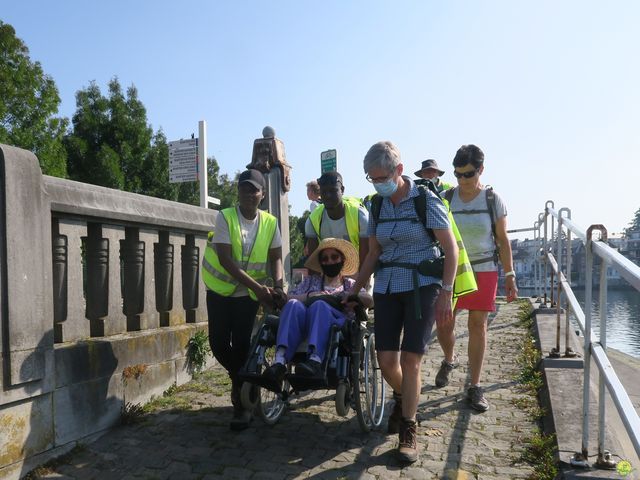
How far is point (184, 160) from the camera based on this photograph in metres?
10.8

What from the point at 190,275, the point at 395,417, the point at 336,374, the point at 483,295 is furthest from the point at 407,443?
the point at 190,275

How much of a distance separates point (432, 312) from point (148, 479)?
2.10 metres

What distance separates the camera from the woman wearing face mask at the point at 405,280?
352 centimetres

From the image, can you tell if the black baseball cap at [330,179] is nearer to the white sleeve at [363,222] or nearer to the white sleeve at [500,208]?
the white sleeve at [363,222]

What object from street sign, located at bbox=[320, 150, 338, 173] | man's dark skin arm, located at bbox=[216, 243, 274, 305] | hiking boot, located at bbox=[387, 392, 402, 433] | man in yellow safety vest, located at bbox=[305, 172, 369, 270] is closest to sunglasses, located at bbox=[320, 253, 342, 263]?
man in yellow safety vest, located at bbox=[305, 172, 369, 270]

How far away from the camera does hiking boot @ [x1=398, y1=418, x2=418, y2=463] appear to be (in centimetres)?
339

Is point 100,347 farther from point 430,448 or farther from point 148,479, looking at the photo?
point 430,448

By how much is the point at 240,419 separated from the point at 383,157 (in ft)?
7.47

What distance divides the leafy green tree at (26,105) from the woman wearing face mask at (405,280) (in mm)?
14299

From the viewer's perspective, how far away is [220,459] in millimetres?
3609

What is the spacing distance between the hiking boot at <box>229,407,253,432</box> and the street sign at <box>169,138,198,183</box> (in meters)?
7.20

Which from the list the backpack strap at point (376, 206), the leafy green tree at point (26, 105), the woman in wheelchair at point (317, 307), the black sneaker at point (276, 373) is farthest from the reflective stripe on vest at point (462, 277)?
Answer: the leafy green tree at point (26, 105)

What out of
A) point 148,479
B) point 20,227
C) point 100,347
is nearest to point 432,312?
point 148,479

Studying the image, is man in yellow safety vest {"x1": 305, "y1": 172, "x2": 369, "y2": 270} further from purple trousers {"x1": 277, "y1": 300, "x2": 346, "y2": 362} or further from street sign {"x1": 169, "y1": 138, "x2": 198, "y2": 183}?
street sign {"x1": 169, "y1": 138, "x2": 198, "y2": 183}
